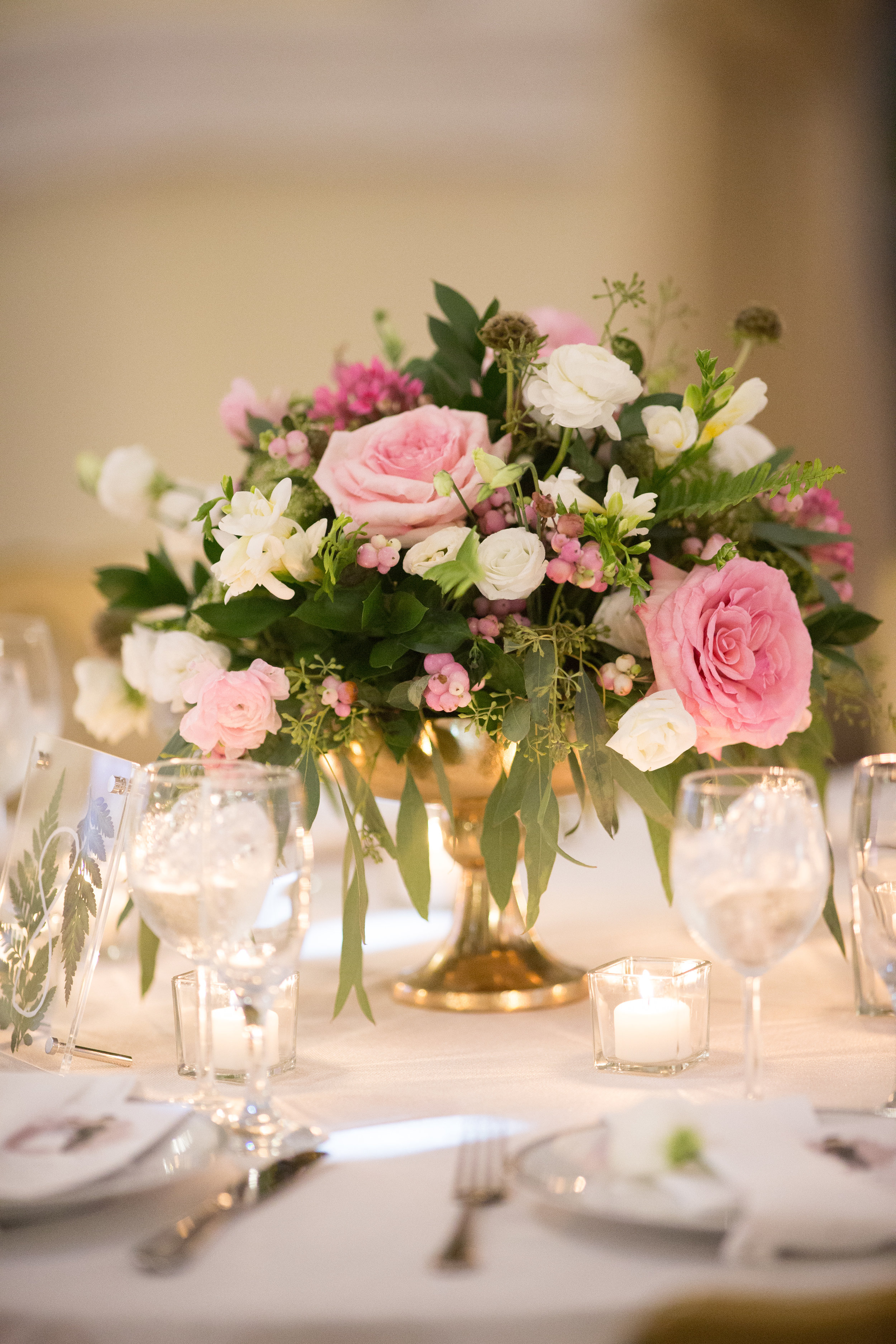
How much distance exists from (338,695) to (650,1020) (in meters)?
0.32

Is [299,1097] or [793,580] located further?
[793,580]

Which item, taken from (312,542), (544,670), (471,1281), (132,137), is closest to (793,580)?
(544,670)

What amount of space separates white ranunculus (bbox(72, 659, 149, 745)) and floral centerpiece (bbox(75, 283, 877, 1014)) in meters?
0.23

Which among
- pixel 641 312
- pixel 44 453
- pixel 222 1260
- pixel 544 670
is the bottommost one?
pixel 222 1260

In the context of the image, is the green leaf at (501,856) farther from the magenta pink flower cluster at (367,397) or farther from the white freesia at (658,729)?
the magenta pink flower cluster at (367,397)

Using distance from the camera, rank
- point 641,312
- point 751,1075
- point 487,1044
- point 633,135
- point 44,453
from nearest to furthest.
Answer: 1. point 751,1075
2. point 487,1044
3. point 641,312
4. point 633,135
5. point 44,453

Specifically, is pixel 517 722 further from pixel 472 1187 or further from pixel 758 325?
pixel 758 325

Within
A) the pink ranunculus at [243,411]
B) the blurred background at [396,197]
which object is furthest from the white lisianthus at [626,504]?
the blurred background at [396,197]

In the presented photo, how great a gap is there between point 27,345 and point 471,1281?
424 centimetres

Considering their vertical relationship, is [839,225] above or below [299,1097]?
above

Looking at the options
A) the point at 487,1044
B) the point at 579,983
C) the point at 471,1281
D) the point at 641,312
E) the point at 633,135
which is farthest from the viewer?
the point at 633,135

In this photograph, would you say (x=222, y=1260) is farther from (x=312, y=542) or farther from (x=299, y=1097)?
(x=312, y=542)

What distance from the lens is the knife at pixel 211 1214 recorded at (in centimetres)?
60

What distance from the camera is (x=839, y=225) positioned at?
13.9ft
